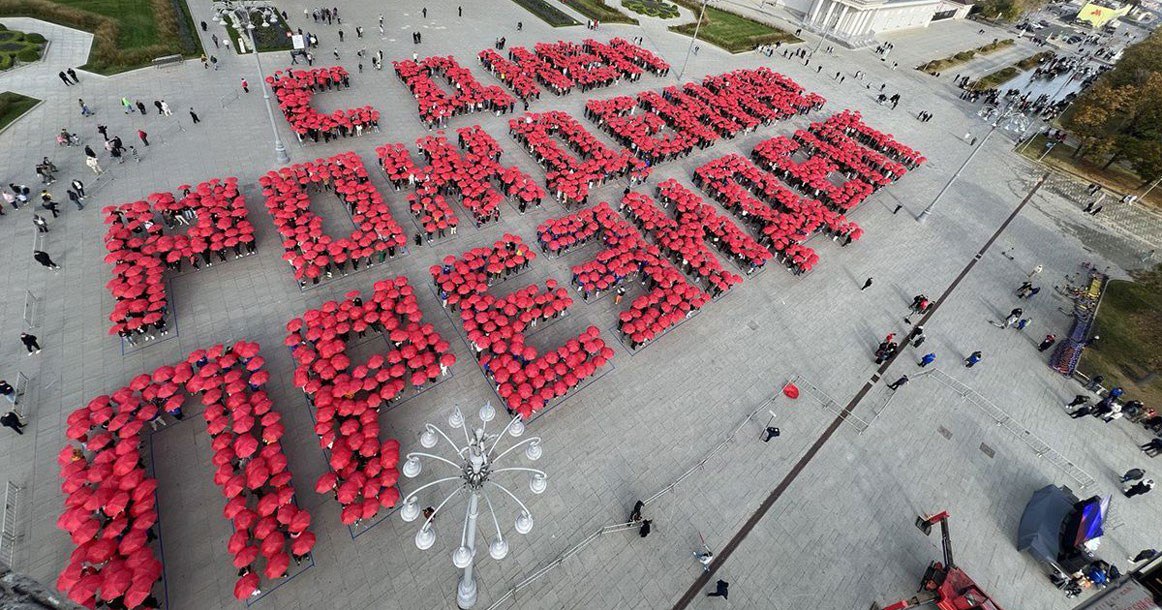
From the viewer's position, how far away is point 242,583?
41.8ft

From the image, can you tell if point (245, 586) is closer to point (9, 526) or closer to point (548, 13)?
point (9, 526)

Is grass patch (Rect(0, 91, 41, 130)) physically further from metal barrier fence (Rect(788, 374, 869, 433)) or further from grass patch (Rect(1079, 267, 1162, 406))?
grass patch (Rect(1079, 267, 1162, 406))

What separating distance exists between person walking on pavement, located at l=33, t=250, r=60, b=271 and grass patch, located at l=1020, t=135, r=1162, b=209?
244 ft

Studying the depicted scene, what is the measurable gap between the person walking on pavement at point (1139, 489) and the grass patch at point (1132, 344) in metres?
6.47

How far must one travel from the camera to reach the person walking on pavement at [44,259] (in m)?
19.9

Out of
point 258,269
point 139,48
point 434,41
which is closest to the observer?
point 258,269

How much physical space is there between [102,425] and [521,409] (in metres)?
14.7

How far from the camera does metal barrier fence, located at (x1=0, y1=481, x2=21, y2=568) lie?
13.4m

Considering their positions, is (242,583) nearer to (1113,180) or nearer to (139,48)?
(139,48)

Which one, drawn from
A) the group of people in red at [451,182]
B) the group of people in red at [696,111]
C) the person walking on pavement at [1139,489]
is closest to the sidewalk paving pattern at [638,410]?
the person walking on pavement at [1139,489]

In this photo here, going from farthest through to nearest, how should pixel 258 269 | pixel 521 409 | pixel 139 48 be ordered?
pixel 139 48 → pixel 258 269 → pixel 521 409

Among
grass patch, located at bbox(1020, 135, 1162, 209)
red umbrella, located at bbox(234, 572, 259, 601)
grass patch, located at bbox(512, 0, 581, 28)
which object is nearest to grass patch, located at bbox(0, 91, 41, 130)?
red umbrella, located at bbox(234, 572, 259, 601)

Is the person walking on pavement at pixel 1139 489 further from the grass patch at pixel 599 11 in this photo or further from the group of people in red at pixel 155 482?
the grass patch at pixel 599 11

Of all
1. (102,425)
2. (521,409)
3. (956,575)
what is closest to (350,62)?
(102,425)
